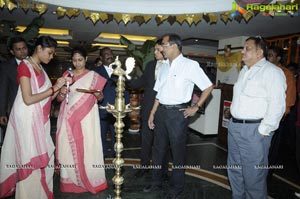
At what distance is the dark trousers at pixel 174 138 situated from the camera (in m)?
2.32

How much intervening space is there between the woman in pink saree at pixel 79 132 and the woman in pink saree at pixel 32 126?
8.6 inches

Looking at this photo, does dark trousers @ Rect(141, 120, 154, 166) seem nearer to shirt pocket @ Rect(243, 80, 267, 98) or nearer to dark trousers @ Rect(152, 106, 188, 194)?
dark trousers @ Rect(152, 106, 188, 194)

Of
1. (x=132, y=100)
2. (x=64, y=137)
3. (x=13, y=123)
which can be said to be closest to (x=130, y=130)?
(x=132, y=100)

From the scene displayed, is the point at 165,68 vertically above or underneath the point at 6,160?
above

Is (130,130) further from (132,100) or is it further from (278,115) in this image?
(278,115)

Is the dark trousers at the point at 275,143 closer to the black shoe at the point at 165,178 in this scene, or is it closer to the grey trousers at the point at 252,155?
the grey trousers at the point at 252,155

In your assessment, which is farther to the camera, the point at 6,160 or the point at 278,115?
the point at 6,160

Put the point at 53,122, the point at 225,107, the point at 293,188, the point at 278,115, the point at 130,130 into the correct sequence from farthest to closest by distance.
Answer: the point at 53,122 → the point at 130,130 → the point at 225,107 → the point at 293,188 → the point at 278,115

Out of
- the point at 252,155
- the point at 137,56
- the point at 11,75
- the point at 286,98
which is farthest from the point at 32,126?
the point at 137,56

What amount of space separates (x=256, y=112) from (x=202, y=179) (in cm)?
134

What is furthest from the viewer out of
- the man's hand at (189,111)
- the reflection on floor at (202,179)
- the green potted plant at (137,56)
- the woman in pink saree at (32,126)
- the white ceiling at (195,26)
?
the green potted plant at (137,56)

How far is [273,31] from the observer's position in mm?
5480

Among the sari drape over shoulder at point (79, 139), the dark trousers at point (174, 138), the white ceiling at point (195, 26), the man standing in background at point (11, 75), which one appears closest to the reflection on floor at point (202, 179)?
the sari drape over shoulder at point (79, 139)

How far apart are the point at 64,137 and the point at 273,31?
5078mm
